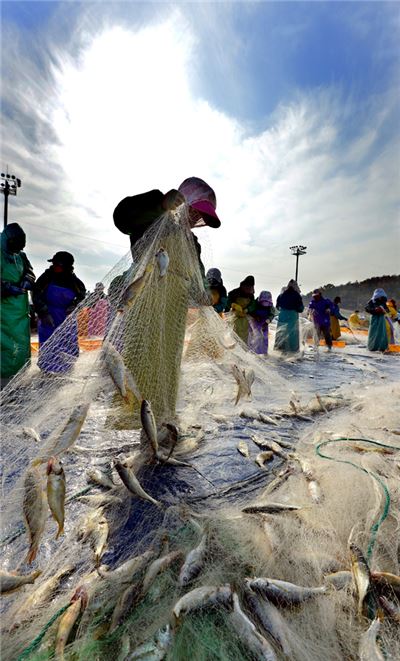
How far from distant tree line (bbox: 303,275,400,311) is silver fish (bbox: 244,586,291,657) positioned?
Answer: 33677mm

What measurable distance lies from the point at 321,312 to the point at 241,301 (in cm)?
450

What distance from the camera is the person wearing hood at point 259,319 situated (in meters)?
10.0

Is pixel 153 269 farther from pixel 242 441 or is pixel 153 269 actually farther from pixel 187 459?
pixel 242 441

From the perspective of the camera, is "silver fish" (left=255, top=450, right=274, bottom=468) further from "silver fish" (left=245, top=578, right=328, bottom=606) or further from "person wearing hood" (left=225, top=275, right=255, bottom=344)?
"person wearing hood" (left=225, top=275, right=255, bottom=344)

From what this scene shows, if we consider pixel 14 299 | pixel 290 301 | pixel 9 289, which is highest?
pixel 290 301

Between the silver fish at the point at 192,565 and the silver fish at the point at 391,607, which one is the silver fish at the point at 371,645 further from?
the silver fish at the point at 192,565

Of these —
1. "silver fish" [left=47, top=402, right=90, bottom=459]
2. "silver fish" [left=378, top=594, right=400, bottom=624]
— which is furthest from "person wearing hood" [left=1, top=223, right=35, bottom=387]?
"silver fish" [left=378, top=594, right=400, bottom=624]

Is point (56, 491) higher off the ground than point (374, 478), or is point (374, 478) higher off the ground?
point (56, 491)

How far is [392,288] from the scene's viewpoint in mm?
32188

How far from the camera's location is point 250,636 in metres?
1.23

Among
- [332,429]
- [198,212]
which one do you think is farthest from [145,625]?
[198,212]

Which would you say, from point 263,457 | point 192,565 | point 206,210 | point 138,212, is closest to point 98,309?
point 138,212

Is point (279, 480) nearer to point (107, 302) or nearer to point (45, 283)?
point (107, 302)

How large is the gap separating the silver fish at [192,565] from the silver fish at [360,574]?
0.70m
